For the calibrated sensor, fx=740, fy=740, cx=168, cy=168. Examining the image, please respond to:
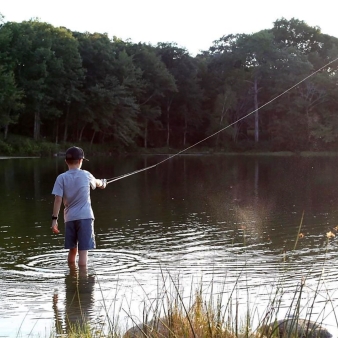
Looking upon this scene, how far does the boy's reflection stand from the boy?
42 centimetres

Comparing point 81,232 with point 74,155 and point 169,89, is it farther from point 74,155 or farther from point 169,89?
point 169,89

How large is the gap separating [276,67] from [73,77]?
2120cm

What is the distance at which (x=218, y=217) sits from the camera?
1631cm

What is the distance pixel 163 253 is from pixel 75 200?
2322 millimetres

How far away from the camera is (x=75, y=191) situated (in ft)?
30.6

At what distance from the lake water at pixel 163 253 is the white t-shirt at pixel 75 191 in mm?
776

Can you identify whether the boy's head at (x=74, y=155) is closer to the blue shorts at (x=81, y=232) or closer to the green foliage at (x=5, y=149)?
the blue shorts at (x=81, y=232)

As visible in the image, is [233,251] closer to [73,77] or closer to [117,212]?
[117,212]

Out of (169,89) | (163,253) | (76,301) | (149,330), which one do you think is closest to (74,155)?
(76,301)

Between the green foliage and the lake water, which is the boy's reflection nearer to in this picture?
the lake water

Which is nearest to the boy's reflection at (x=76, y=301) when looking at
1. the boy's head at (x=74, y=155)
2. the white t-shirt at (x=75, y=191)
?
the white t-shirt at (x=75, y=191)

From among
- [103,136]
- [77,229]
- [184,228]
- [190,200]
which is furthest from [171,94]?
[77,229]

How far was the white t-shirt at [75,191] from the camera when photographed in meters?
9.32

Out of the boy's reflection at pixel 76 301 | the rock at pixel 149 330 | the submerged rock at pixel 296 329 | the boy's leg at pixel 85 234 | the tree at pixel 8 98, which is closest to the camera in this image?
the submerged rock at pixel 296 329
